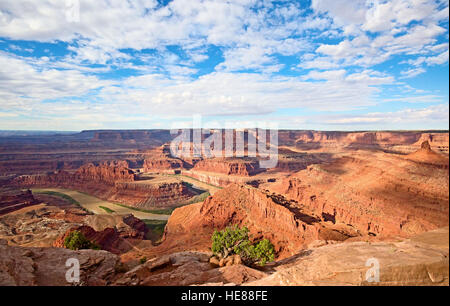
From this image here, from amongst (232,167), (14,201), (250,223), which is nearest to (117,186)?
(14,201)

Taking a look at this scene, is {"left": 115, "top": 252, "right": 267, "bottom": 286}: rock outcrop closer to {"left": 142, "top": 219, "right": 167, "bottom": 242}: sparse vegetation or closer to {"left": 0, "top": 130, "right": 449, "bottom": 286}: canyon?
{"left": 0, "top": 130, "right": 449, "bottom": 286}: canyon

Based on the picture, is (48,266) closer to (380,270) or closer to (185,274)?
(185,274)

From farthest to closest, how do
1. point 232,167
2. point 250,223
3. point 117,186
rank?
point 232,167
point 117,186
point 250,223

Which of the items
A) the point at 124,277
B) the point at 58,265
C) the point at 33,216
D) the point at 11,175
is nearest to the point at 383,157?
the point at 124,277

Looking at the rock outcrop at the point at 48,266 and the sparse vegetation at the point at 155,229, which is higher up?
the rock outcrop at the point at 48,266

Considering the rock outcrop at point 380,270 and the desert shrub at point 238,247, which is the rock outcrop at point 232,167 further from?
the rock outcrop at point 380,270

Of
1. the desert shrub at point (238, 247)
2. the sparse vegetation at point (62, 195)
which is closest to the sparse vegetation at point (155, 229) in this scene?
the desert shrub at point (238, 247)

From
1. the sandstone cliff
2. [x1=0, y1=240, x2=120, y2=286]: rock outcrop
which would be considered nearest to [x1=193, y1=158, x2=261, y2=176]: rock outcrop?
the sandstone cliff
